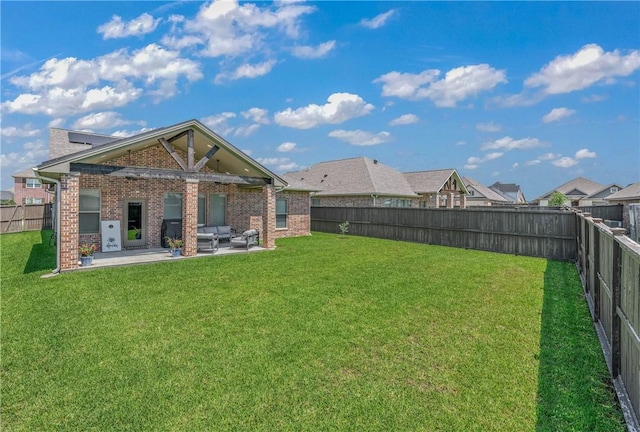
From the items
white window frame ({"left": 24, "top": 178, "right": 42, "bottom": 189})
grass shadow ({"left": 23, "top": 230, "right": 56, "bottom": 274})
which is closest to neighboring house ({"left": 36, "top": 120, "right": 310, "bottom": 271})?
grass shadow ({"left": 23, "top": 230, "right": 56, "bottom": 274})

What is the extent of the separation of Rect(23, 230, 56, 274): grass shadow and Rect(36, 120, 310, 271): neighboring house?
1.09 meters

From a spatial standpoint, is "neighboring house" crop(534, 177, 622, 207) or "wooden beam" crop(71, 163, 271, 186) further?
"neighboring house" crop(534, 177, 622, 207)

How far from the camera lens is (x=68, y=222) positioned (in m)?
8.68

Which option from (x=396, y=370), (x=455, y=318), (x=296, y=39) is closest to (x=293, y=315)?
(x=396, y=370)

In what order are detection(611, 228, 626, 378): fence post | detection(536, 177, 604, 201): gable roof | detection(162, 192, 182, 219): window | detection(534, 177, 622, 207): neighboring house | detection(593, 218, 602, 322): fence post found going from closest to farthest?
detection(611, 228, 626, 378): fence post → detection(593, 218, 602, 322): fence post → detection(162, 192, 182, 219): window → detection(534, 177, 622, 207): neighboring house → detection(536, 177, 604, 201): gable roof

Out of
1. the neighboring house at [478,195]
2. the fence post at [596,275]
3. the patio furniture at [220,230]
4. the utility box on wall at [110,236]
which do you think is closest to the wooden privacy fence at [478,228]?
the fence post at [596,275]

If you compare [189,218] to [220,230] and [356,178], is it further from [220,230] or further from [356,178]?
[356,178]

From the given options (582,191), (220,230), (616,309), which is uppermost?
(582,191)

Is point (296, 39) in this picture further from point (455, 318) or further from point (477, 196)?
point (477, 196)

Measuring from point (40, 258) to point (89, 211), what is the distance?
209 cm

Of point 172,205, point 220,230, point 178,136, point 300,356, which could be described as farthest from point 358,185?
point 300,356

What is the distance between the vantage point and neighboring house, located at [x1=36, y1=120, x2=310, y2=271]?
8832 millimetres

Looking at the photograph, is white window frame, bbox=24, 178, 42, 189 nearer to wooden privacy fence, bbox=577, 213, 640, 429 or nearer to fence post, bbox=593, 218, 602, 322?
fence post, bbox=593, 218, 602, 322

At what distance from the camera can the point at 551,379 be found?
352 centimetres
